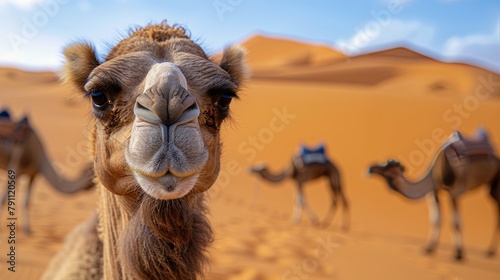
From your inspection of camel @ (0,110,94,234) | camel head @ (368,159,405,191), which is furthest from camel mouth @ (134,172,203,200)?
camel @ (0,110,94,234)

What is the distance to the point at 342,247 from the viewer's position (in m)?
7.19

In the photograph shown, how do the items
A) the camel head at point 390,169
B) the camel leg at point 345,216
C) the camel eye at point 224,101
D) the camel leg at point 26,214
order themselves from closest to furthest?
the camel eye at point 224,101, the camel head at point 390,169, the camel leg at point 26,214, the camel leg at point 345,216

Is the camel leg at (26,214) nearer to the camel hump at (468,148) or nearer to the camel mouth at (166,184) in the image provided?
the camel mouth at (166,184)

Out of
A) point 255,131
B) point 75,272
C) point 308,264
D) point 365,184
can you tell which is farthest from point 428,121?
point 75,272

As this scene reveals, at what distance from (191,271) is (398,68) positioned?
48589 millimetres

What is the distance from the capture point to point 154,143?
142 cm

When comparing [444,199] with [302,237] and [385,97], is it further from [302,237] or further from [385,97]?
[385,97]

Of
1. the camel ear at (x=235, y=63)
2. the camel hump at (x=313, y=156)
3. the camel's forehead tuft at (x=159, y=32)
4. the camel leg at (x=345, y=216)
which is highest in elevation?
the camel hump at (x=313, y=156)

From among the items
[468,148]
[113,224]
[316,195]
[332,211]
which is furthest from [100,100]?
[316,195]

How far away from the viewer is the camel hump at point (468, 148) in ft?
23.1

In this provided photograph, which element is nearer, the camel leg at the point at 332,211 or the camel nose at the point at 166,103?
the camel nose at the point at 166,103

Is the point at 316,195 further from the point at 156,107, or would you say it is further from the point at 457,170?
the point at 156,107

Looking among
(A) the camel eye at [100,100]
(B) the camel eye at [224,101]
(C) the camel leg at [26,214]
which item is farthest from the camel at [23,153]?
(B) the camel eye at [224,101]

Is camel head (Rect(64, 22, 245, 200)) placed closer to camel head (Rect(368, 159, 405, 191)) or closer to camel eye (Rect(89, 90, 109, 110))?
camel eye (Rect(89, 90, 109, 110))
